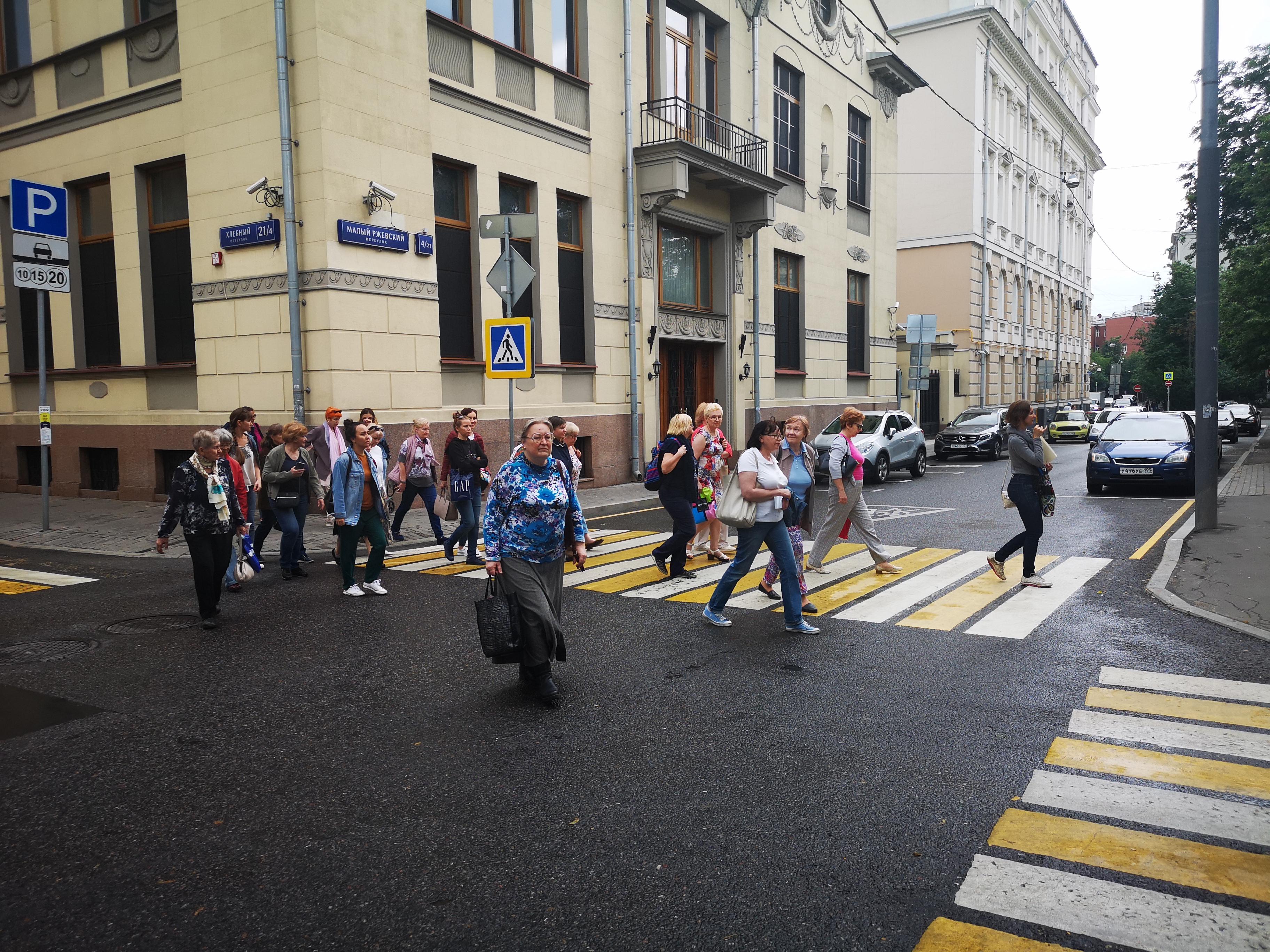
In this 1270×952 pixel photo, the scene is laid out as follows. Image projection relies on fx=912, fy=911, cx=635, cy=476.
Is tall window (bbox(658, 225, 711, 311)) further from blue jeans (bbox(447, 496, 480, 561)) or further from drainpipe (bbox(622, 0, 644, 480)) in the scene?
blue jeans (bbox(447, 496, 480, 561))

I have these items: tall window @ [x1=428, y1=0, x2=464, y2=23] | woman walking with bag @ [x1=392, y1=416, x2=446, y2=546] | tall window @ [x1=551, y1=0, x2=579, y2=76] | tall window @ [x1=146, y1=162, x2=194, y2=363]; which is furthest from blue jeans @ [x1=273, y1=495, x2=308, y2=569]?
tall window @ [x1=551, y1=0, x2=579, y2=76]

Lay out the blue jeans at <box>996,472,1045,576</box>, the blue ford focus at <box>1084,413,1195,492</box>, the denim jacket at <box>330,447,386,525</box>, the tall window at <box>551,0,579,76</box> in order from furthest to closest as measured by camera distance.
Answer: the tall window at <box>551,0,579,76</box> → the blue ford focus at <box>1084,413,1195,492</box> → the blue jeans at <box>996,472,1045,576</box> → the denim jacket at <box>330,447,386,525</box>

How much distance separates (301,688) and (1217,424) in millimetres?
11866

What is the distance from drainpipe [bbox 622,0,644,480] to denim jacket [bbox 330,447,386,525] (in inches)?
443

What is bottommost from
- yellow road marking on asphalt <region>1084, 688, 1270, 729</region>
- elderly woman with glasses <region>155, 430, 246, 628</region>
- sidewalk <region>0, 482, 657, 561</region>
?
yellow road marking on asphalt <region>1084, 688, 1270, 729</region>

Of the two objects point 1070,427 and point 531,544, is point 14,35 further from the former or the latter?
point 1070,427

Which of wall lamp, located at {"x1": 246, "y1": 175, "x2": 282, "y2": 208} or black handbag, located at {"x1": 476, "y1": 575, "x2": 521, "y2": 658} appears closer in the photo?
black handbag, located at {"x1": 476, "y1": 575, "x2": 521, "y2": 658}

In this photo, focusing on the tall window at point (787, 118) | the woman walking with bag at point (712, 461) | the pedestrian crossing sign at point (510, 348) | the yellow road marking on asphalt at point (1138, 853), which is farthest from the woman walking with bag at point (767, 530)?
the tall window at point (787, 118)

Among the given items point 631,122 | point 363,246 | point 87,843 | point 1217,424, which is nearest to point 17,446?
point 363,246

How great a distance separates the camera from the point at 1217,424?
12125mm

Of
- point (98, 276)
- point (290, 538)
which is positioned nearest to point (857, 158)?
point (98, 276)

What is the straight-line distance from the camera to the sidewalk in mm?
11664

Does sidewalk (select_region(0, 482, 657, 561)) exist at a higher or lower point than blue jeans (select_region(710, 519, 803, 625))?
lower

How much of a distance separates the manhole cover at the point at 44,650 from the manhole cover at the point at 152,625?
323mm
